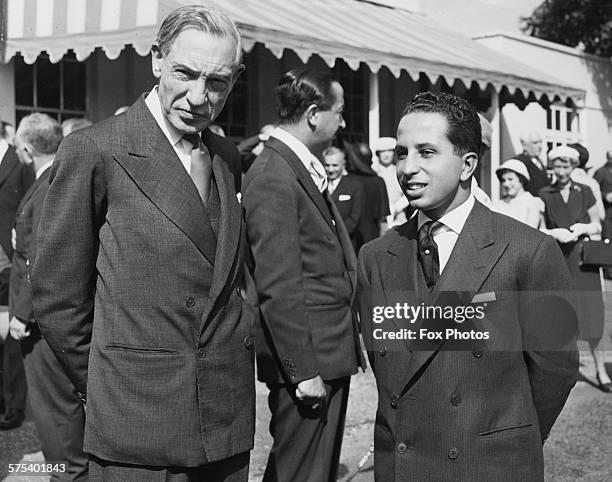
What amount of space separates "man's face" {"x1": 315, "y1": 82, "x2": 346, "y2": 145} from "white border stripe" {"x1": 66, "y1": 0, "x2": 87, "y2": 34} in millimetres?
4843

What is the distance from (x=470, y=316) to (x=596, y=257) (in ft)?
14.1

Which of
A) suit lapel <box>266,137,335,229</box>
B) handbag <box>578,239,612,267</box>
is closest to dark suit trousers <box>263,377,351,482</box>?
suit lapel <box>266,137,335,229</box>

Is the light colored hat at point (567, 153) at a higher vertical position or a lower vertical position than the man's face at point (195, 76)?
higher

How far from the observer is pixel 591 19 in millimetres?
17953

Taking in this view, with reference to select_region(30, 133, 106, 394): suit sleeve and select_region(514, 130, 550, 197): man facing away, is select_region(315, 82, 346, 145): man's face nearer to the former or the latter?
select_region(30, 133, 106, 394): suit sleeve

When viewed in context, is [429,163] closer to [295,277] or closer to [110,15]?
[295,277]

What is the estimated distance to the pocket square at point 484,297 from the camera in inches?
89.0

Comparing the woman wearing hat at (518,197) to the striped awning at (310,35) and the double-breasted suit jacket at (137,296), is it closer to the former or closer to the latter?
the striped awning at (310,35)

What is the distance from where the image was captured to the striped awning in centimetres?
766

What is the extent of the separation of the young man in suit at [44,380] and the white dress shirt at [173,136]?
1.65 meters

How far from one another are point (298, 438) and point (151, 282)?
4.60 ft

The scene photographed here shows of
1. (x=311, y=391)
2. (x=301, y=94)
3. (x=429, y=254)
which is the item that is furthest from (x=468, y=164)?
(x=301, y=94)

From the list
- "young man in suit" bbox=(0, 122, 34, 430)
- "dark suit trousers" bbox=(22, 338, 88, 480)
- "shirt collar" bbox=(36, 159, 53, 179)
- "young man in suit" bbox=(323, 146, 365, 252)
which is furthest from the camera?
"young man in suit" bbox=(323, 146, 365, 252)

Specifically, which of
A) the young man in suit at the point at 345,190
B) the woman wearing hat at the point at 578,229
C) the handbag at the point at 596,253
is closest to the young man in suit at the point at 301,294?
the handbag at the point at 596,253
